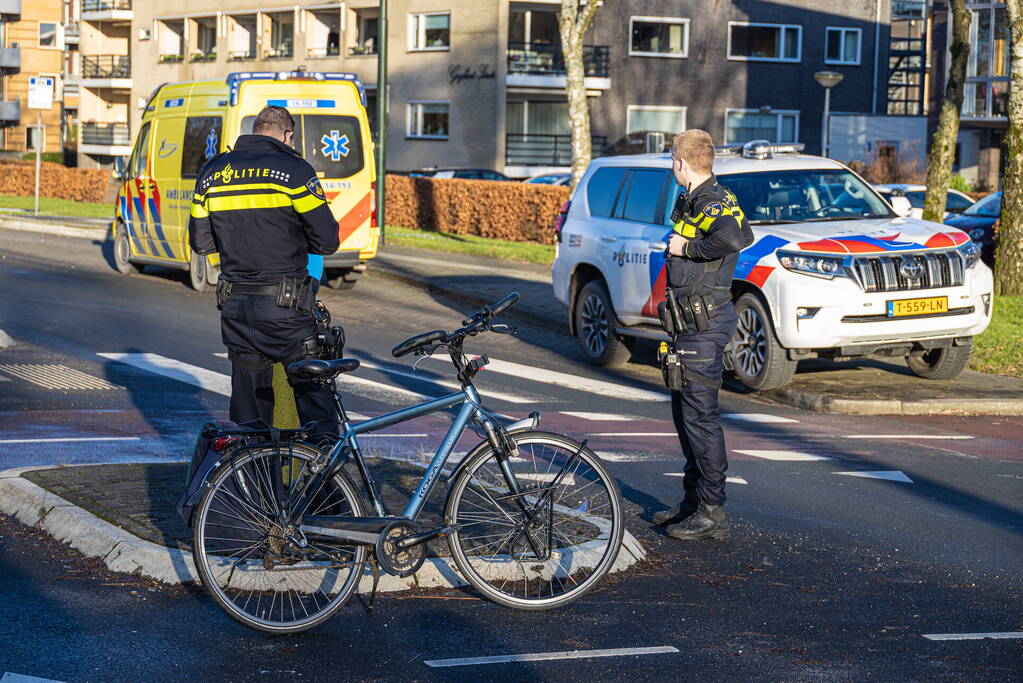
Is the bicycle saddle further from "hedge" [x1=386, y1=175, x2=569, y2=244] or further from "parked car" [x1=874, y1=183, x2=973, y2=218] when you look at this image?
"parked car" [x1=874, y1=183, x2=973, y2=218]

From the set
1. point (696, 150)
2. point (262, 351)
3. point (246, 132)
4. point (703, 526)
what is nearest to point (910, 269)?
point (696, 150)

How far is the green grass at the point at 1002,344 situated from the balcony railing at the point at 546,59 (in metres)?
35.3

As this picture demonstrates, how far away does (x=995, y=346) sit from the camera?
1415cm

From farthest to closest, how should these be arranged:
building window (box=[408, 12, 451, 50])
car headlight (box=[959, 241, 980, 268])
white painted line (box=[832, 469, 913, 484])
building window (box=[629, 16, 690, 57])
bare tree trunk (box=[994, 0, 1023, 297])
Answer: building window (box=[629, 16, 690, 57]), building window (box=[408, 12, 451, 50]), bare tree trunk (box=[994, 0, 1023, 297]), car headlight (box=[959, 241, 980, 268]), white painted line (box=[832, 469, 913, 484])

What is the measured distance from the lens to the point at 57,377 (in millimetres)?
12141

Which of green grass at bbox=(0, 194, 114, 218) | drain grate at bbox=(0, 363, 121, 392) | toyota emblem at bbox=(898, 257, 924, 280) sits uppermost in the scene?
toyota emblem at bbox=(898, 257, 924, 280)

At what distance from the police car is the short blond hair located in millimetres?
3816

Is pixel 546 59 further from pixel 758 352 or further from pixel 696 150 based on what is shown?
pixel 696 150

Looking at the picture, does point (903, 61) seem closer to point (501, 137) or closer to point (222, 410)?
point (501, 137)

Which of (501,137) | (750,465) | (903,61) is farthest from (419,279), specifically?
(903,61)

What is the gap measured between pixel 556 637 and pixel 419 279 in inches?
589

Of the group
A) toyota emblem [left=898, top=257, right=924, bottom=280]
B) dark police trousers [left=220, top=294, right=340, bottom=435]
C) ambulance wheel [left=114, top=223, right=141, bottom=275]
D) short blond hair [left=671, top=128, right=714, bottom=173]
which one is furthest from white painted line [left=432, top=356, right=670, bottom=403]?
ambulance wheel [left=114, top=223, right=141, bottom=275]

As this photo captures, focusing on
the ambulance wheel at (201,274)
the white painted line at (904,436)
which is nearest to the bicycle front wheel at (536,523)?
the white painted line at (904,436)

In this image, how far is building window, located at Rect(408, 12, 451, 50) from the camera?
51.4 m
